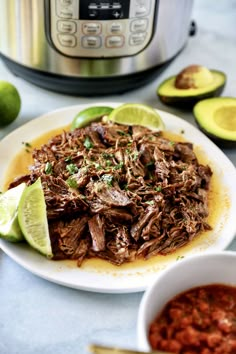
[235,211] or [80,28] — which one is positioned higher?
[80,28]

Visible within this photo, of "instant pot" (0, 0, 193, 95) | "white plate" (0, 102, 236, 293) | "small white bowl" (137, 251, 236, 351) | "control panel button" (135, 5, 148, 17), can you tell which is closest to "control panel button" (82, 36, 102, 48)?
"instant pot" (0, 0, 193, 95)

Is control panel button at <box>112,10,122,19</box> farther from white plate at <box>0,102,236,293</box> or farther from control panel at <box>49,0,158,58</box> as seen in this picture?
white plate at <box>0,102,236,293</box>

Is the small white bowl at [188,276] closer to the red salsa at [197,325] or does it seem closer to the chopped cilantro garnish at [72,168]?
the red salsa at [197,325]

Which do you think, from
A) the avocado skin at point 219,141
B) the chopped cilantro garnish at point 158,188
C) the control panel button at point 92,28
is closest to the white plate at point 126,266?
the avocado skin at point 219,141

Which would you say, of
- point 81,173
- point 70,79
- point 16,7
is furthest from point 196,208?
point 16,7

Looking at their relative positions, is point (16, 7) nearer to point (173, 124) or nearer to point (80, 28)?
point (80, 28)

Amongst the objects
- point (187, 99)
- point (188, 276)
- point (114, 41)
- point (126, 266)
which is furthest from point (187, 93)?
point (188, 276)
